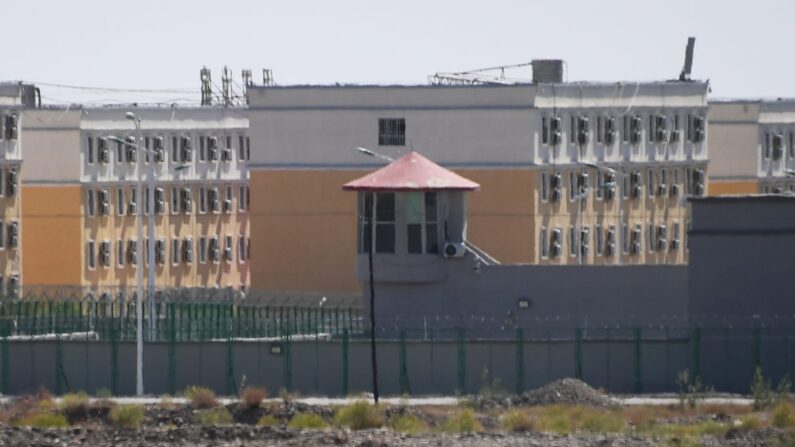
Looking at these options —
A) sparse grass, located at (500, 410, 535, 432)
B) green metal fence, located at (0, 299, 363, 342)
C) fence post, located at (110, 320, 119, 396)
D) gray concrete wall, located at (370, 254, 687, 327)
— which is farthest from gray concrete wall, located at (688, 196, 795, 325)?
fence post, located at (110, 320, 119, 396)

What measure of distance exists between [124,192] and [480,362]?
5128 centimetres

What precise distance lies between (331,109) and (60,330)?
26.6 m

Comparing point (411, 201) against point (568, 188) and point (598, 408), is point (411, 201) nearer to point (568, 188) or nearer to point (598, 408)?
point (598, 408)

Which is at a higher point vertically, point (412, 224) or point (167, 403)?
point (412, 224)

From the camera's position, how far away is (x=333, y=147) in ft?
329

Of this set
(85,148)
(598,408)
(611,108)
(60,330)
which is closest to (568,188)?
(611,108)

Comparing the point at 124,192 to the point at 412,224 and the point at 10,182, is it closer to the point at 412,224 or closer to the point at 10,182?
the point at 10,182

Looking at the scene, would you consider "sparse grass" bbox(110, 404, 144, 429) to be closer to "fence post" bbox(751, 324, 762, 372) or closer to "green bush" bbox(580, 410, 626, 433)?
"green bush" bbox(580, 410, 626, 433)

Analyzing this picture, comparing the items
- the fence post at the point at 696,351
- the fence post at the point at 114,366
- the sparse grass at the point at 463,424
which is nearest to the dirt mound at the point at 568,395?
the fence post at the point at 696,351

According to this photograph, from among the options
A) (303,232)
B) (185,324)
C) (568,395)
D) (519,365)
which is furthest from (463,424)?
(303,232)

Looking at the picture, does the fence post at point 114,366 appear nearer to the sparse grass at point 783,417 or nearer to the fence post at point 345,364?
the fence post at point 345,364

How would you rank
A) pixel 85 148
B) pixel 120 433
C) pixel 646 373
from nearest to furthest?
pixel 120 433 < pixel 646 373 < pixel 85 148

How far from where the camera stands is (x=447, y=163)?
99.3 metres

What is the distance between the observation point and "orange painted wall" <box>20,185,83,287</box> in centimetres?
11200
